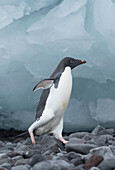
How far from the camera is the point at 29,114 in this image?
600cm

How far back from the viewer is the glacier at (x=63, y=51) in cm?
520

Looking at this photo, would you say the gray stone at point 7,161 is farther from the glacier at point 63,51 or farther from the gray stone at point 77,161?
the glacier at point 63,51

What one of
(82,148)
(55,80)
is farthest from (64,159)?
(55,80)

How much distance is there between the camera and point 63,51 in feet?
17.3

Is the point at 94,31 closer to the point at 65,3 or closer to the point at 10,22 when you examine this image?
the point at 65,3

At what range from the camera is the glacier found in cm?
520

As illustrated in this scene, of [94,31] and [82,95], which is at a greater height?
[94,31]

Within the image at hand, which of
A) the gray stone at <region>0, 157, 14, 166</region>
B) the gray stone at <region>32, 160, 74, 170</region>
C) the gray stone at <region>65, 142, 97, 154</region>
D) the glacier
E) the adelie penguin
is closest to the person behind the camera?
the gray stone at <region>32, 160, 74, 170</region>

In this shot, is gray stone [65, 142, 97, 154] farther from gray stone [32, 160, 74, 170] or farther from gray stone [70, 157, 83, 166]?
gray stone [32, 160, 74, 170]

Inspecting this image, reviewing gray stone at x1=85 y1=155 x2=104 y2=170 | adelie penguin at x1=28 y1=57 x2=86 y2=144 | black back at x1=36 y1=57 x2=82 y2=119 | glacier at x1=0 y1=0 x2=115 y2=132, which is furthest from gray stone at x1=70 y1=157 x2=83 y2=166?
glacier at x1=0 y1=0 x2=115 y2=132

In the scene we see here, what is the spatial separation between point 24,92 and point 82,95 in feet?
3.27

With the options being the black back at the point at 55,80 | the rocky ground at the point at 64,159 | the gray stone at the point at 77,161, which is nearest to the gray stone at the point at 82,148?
the rocky ground at the point at 64,159

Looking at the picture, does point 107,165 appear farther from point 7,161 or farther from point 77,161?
point 7,161

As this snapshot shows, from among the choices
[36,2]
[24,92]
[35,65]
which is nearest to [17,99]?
[24,92]
